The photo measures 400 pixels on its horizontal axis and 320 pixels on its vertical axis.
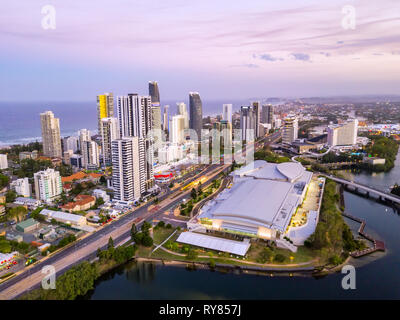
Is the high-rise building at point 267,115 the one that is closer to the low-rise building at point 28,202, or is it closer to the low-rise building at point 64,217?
the low-rise building at point 28,202

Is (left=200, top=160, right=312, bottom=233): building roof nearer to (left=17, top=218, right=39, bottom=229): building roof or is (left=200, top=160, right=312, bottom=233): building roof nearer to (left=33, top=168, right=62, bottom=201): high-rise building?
(left=17, top=218, right=39, bottom=229): building roof

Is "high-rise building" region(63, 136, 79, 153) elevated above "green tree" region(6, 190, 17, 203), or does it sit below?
above

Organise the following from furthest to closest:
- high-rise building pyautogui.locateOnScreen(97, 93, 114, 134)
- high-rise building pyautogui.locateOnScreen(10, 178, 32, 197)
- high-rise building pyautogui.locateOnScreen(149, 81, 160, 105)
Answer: high-rise building pyautogui.locateOnScreen(149, 81, 160, 105), high-rise building pyautogui.locateOnScreen(97, 93, 114, 134), high-rise building pyautogui.locateOnScreen(10, 178, 32, 197)

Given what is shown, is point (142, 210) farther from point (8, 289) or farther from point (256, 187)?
point (8, 289)

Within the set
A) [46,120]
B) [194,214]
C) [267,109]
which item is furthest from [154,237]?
[267,109]

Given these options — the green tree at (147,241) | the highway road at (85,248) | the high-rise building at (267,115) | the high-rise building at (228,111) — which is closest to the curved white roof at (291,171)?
the highway road at (85,248)

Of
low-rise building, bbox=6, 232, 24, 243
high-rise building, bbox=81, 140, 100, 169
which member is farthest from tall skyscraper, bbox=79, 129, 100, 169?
low-rise building, bbox=6, 232, 24, 243

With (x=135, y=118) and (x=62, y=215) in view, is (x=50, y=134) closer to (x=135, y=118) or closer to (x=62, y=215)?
(x=135, y=118)

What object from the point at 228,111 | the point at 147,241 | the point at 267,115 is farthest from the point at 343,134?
the point at 147,241
